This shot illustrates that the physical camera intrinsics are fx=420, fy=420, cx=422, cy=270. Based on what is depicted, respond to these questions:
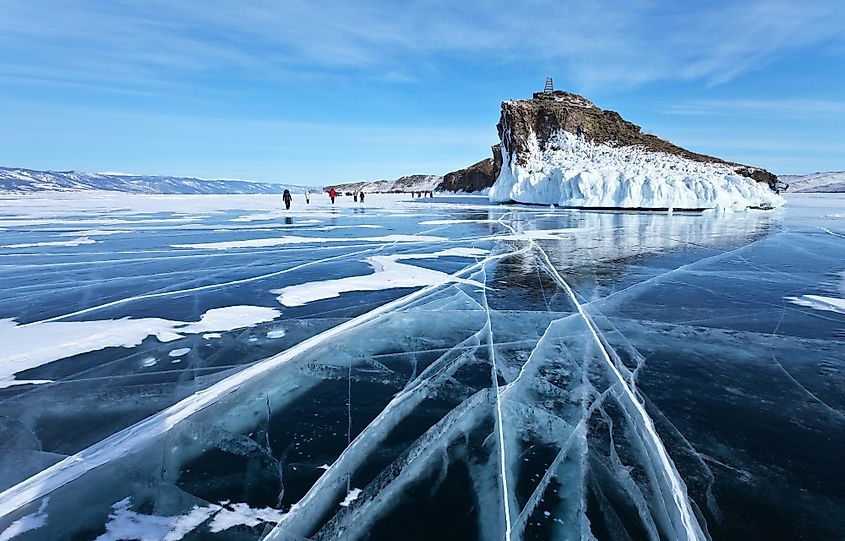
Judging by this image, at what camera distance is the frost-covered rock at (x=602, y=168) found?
30328 millimetres

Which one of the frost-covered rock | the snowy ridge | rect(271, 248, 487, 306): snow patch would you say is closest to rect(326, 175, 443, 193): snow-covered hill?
the frost-covered rock

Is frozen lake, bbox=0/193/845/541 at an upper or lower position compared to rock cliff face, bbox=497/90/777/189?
lower

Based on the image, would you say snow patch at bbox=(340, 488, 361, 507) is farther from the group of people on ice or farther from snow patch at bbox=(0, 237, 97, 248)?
the group of people on ice

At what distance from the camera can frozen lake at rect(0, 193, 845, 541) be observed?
7.09ft

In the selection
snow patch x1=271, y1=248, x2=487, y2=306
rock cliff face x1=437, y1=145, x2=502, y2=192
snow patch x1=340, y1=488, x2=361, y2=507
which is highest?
rock cliff face x1=437, y1=145, x2=502, y2=192

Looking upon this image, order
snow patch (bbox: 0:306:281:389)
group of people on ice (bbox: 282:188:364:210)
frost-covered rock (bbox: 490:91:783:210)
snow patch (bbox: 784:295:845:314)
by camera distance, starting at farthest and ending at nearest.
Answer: frost-covered rock (bbox: 490:91:783:210)
group of people on ice (bbox: 282:188:364:210)
snow patch (bbox: 784:295:845:314)
snow patch (bbox: 0:306:281:389)

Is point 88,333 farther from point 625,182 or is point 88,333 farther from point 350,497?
point 625,182

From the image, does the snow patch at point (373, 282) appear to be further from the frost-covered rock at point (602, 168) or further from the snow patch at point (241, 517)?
the frost-covered rock at point (602, 168)

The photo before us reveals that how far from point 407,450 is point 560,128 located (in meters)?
49.4

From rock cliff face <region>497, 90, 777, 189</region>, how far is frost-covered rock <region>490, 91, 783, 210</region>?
0.36ft

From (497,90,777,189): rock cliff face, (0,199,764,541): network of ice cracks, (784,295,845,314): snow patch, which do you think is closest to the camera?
(0,199,764,541): network of ice cracks

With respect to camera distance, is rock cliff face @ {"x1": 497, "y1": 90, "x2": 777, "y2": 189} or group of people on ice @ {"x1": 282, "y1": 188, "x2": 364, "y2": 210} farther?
rock cliff face @ {"x1": 497, "y1": 90, "x2": 777, "y2": 189}

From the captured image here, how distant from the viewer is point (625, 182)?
101 ft

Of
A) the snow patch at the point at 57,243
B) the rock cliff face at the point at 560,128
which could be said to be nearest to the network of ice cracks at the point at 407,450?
the snow patch at the point at 57,243
